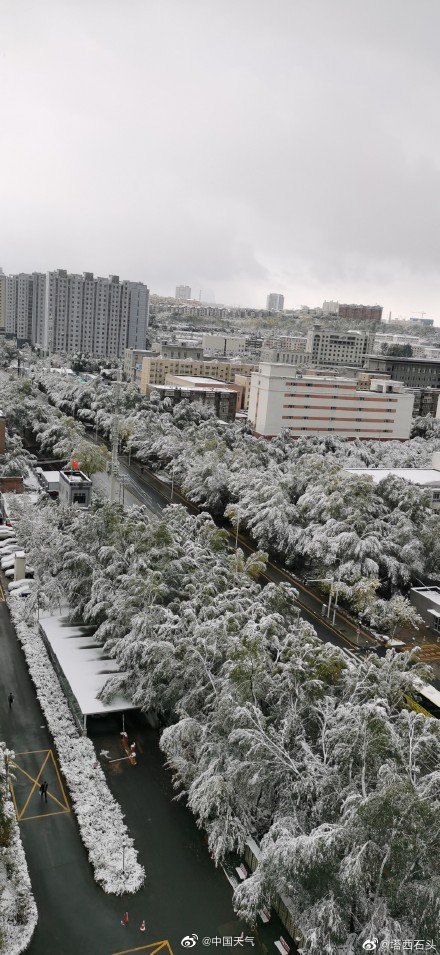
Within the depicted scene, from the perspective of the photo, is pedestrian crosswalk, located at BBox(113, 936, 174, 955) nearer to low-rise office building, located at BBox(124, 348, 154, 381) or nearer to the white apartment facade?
the white apartment facade

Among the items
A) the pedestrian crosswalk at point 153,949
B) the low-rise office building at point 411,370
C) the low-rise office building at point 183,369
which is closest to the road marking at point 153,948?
the pedestrian crosswalk at point 153,949

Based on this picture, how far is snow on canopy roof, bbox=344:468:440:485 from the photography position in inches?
1674

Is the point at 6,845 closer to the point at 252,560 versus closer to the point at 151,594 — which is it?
the point at 151,594

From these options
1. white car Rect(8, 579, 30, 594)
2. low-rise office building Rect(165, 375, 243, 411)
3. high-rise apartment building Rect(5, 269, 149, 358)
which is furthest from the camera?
high-rise apartment building Rect(5, 269, 149, 358)

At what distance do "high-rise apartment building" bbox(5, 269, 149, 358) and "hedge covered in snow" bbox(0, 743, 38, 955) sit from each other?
123 metres

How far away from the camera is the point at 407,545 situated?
3306 cm

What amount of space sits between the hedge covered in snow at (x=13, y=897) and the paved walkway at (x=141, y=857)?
9.5 inches

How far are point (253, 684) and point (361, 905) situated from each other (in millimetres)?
5371

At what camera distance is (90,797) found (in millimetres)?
17547

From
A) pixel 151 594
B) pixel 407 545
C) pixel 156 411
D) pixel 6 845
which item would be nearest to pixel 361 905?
pixel 6 845

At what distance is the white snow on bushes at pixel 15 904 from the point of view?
43.9ft

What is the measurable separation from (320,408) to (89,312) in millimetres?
82828

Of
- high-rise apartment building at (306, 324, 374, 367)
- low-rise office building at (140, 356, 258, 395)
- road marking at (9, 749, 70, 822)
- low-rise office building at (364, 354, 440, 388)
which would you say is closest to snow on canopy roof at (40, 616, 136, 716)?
road marking at (9, 749, 70, 822)

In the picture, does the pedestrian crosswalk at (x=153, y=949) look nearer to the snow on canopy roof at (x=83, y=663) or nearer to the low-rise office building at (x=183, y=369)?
the snow on canopy roof at (x=83, y=663)
